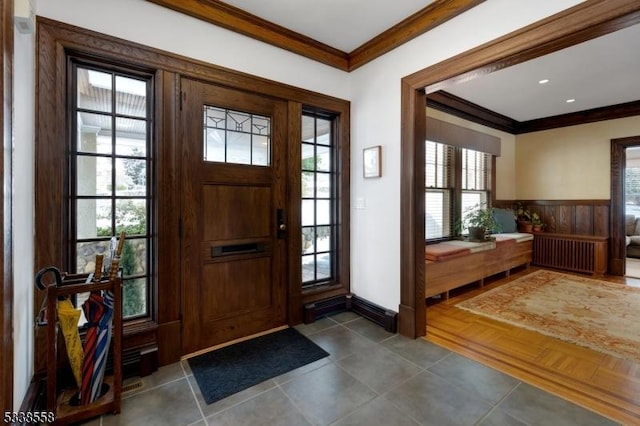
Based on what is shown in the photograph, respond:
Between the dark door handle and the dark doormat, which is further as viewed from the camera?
the dark door handle

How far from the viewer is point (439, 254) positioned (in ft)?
11.3

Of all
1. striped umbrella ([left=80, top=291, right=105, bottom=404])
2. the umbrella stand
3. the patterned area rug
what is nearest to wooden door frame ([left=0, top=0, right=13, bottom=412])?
the umbrella stand

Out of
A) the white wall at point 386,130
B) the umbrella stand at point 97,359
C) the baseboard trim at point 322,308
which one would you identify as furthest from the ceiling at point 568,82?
the umbrella stand at point 97,359

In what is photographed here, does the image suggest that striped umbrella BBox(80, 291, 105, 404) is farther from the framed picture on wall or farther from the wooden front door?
the framed picture on wall

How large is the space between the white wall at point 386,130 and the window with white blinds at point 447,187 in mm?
1394

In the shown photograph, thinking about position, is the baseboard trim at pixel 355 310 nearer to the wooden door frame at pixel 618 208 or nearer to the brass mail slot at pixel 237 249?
the brass mail slot at pixel 237 249

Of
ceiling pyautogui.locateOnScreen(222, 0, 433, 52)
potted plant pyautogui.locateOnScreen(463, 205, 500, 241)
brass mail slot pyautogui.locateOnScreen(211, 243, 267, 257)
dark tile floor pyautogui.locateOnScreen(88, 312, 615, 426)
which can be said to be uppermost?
ceiling pyautogui.locateOnScreen(222, 0, 433, 52)

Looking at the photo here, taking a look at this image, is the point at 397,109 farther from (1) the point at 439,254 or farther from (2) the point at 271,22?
(1) the point at 439,254

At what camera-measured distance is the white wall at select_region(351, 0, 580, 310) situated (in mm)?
2182

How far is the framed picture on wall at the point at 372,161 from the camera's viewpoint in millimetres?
2898

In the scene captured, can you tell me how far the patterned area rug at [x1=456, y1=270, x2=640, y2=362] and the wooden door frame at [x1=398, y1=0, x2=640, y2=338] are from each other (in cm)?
119

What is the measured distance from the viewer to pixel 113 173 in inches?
81.2

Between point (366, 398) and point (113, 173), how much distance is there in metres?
2.30

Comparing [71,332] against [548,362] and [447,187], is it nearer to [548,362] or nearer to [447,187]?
[548,362]
